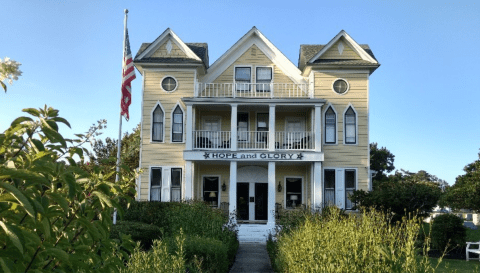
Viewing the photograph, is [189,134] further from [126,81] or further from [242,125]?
[126,81]

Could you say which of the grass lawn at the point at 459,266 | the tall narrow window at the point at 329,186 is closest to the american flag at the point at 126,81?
the tall narrow window at the point at 329,186

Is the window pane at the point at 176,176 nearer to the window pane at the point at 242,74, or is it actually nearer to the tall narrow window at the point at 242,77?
the tall narrow window at the point at 242,77

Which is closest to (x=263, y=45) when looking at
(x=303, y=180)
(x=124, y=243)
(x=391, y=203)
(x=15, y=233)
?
(x=303, y=180)

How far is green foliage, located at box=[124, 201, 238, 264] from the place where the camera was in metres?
12.8

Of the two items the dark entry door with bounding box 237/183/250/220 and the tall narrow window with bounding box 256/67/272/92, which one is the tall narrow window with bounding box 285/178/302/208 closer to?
the dark entry door with bounding box 237/183/250/220

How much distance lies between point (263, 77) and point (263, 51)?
143 cm

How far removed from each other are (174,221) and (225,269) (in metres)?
4.61

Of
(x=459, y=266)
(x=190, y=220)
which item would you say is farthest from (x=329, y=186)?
(x=190, y=220)

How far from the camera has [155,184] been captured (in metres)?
22.8

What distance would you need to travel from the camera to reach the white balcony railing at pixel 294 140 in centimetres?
2297

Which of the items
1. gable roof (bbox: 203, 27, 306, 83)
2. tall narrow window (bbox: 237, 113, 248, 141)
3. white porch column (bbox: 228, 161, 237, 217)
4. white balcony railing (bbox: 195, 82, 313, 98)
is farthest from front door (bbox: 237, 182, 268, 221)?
gable roof (bbox: 203, 27, 306, 83)

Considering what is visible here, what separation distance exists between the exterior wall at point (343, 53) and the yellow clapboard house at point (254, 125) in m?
0.05

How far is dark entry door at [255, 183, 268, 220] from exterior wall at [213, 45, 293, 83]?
5.62m

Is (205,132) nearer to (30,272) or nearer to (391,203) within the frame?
(391,203)
